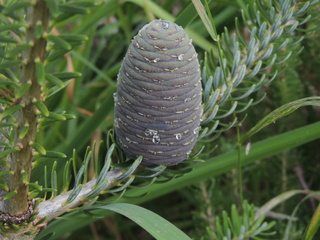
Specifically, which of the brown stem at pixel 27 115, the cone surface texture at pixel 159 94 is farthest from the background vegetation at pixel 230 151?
the brown stem at pixel 27 115

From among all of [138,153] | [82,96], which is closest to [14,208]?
[138,153]

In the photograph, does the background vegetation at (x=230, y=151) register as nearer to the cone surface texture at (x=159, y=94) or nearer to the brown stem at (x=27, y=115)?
the cone surface texture at (x=159, y=94)

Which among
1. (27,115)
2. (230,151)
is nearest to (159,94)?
(27,115)

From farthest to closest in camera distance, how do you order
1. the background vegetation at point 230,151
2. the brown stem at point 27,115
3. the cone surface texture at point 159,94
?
the background vegetation at point 230,151 < the cone surface texture at point 159,94 < the brown stem at point 27,115

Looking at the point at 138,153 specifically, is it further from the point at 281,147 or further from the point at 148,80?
the point at 281,147

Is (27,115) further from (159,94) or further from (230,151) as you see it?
(230,151)
